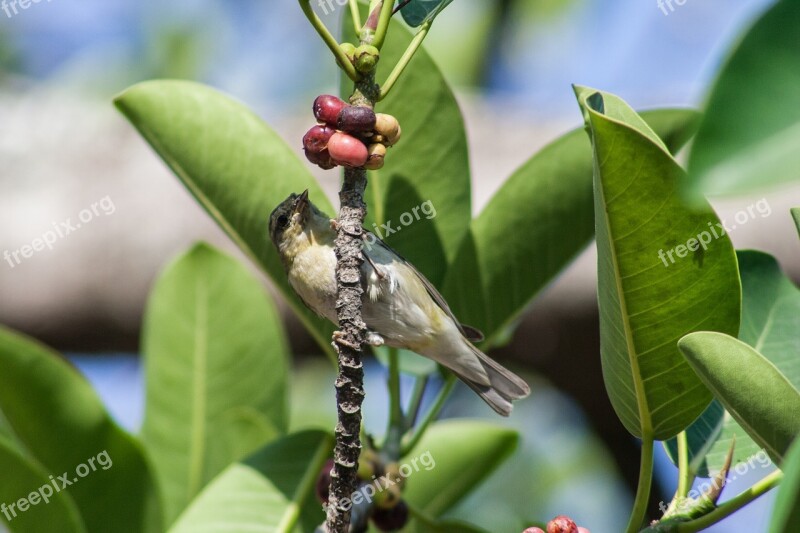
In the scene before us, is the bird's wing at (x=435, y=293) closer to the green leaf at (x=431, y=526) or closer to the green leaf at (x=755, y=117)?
the green leaf at (x=431, y=526)

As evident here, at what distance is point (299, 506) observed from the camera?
194 cm

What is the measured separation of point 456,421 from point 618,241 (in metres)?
1.23

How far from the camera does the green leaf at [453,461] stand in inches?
94.8

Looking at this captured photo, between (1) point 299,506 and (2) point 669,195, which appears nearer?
(2) point 669,195

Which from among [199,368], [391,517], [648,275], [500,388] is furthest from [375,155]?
[500,388]

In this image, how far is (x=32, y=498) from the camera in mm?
1901

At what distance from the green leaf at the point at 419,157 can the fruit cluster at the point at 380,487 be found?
489 millimetres

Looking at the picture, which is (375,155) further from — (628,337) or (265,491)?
(265,491)

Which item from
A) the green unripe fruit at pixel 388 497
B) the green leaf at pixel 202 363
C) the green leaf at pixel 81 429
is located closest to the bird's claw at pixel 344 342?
the green unripe fruit at pixel 388 497

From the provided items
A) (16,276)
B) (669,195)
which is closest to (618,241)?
(669,195)

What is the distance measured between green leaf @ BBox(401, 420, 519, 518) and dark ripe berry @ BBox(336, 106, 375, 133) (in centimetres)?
129

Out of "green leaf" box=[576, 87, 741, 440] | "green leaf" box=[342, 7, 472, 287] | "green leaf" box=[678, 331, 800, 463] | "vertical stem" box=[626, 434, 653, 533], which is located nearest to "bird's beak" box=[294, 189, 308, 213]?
"green leaf" box=[342, 7, 472, 287]

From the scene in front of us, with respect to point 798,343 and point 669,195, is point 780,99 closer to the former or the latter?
point 669,195

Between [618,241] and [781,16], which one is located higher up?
[781,16]
